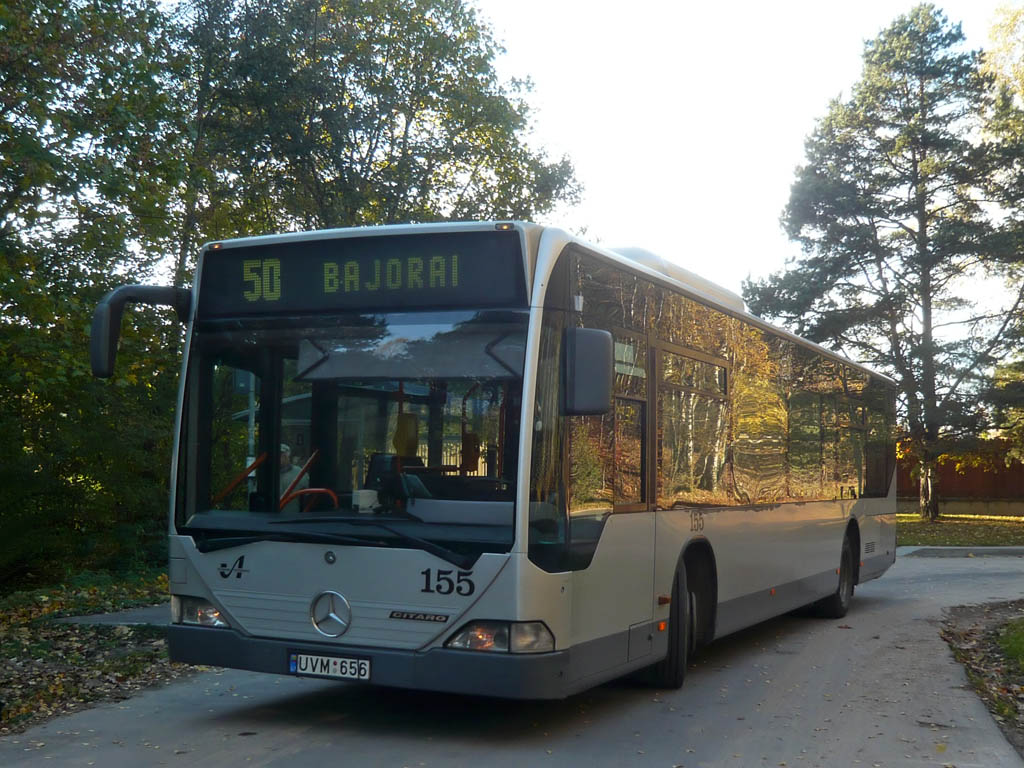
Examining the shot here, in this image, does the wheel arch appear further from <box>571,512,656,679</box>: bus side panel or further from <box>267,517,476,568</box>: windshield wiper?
<box>267,517,476,568</box>: windshield wiper

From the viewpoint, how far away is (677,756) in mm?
6902

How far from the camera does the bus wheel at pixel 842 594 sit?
14438 millimetres

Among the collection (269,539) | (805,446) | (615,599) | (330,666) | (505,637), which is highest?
(805,446)

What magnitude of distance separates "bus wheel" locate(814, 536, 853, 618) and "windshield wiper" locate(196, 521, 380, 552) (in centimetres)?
875

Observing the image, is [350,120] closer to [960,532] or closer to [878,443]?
A: [878,443]

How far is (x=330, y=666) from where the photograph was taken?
7094 millimetres

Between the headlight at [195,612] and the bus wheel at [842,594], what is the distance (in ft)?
29.0

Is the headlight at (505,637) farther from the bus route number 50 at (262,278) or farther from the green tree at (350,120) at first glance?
the green tree at (350,120)

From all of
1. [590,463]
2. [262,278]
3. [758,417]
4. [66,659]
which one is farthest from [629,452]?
[66,659]

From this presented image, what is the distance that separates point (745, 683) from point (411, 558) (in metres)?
3.88

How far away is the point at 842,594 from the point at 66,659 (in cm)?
904

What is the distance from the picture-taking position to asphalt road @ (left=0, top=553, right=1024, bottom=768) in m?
6.82

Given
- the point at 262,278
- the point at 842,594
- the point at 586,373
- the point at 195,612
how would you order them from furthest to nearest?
the point at 842,594 → the point at 262,278 → the point at 195,612 → the point at 586,373

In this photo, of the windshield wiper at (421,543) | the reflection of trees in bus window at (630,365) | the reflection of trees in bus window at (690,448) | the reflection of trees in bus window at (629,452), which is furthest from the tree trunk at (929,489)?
the windshield wiper at (421,543)
